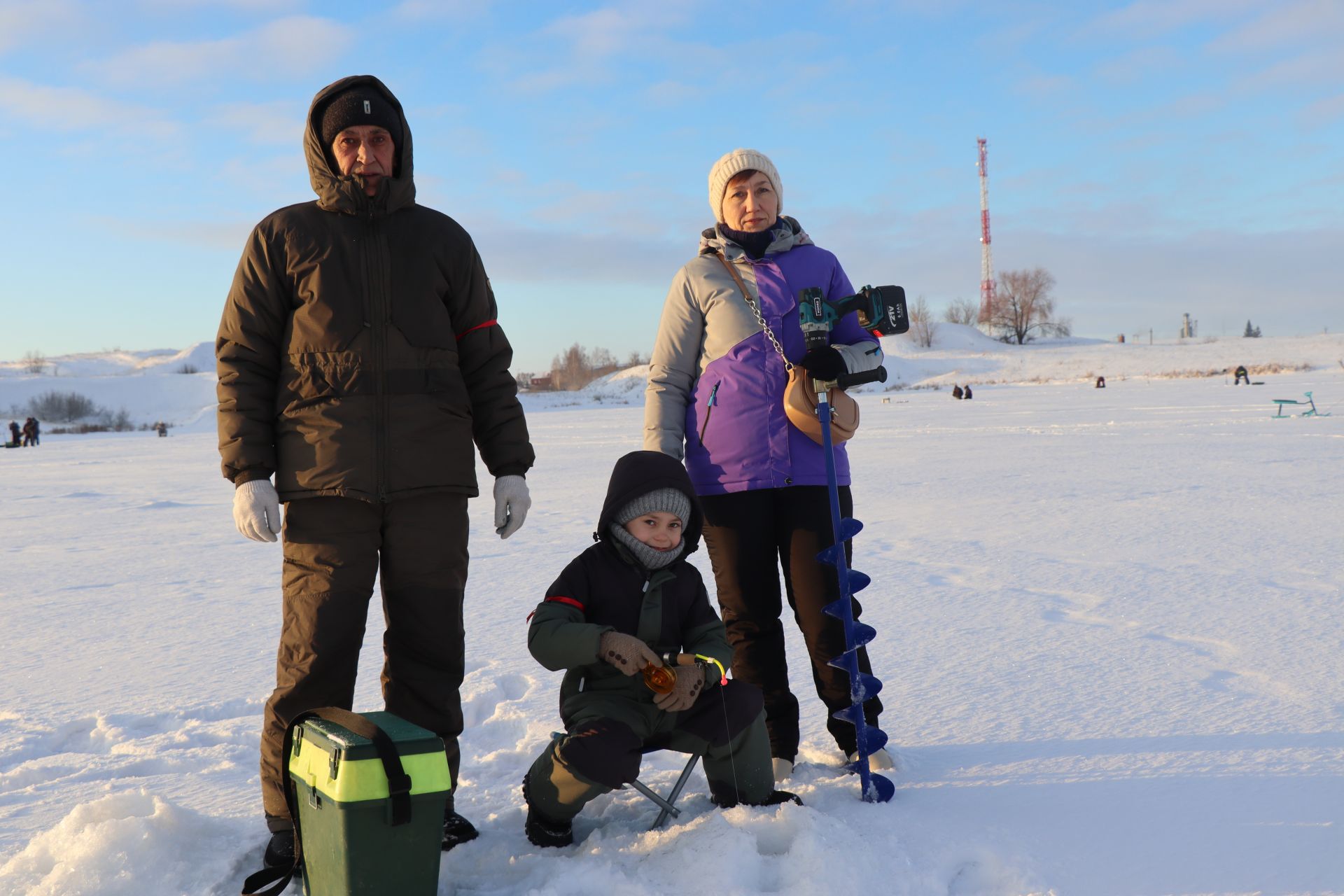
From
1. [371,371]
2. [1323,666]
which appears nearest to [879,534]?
[1323,666]

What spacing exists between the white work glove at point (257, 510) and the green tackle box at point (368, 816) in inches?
20.8

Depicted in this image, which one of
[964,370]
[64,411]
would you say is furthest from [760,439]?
[64,411]

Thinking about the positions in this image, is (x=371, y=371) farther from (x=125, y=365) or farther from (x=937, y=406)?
(x=125, y=365)

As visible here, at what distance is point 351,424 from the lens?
2266 millimetres

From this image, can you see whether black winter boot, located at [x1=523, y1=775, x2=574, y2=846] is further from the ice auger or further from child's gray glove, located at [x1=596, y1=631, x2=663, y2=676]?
the ice auger

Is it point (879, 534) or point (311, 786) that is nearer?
point (311, 786)

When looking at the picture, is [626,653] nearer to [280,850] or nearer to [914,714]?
[280,850]

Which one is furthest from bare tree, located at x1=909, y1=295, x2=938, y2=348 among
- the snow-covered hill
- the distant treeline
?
the distant treeline

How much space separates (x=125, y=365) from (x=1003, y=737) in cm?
15386

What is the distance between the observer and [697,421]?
2895 mm

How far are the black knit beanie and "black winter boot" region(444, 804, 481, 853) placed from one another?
172 cm

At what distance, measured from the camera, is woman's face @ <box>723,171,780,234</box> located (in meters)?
2.85

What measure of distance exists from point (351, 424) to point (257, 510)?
0.30 m

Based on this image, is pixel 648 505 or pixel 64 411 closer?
pixel 648 505
